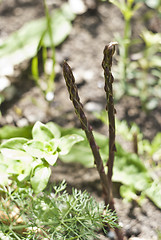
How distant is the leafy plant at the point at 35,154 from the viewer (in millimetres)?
1056

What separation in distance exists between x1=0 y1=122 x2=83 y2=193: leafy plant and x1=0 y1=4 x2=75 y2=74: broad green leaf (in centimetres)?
93

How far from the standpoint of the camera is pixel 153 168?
5.21ft

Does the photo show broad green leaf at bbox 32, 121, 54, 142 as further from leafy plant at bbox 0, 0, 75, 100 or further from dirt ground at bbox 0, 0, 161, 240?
leafy plant at bbox 0, 0, 75, 100

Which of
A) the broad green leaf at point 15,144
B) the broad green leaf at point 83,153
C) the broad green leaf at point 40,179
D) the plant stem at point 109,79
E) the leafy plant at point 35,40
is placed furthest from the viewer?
the leafy plant at point 35,40

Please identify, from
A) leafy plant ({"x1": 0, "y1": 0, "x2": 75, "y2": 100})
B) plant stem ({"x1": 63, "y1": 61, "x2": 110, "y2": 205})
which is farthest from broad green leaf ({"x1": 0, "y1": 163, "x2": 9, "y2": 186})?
leafy plant ({"x1": 0, "y1": 0, "x2": 75, "y2": 100})

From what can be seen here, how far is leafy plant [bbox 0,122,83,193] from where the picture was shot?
3.46 ft

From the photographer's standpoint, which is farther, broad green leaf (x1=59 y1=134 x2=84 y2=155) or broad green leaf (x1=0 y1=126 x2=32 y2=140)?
broad green leaf (x1=0 y1=126 x2=32 y2=140)

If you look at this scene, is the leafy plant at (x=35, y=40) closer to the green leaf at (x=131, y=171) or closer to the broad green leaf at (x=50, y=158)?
the green leaf at (x=131, y=171)

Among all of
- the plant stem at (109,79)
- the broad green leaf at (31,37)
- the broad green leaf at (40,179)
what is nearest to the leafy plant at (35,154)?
the broad green leaf at (40,179)

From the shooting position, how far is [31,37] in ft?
6.86

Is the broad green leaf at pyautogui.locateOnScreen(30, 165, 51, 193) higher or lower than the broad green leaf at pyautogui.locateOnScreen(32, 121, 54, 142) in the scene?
lower

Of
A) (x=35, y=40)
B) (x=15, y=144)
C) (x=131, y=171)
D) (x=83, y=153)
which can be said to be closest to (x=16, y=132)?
(x=83, y=153)

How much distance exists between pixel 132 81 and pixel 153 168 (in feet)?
2.05

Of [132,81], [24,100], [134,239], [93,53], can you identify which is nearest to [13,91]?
[24,100]
